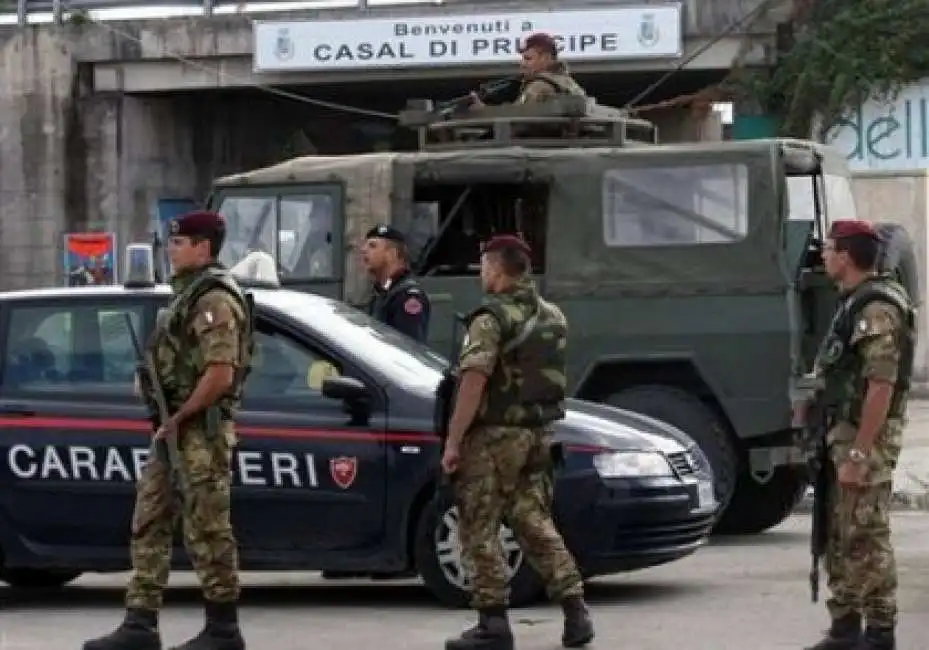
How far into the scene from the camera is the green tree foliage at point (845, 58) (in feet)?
75.2

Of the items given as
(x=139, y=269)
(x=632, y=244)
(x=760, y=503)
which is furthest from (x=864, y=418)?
(x=760, y=503)

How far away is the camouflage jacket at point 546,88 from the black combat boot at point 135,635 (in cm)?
594

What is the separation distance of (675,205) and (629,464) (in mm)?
3409

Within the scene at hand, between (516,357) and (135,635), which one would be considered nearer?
(135,635)

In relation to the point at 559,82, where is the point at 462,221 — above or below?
below

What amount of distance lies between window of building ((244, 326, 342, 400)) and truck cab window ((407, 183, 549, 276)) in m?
3.34

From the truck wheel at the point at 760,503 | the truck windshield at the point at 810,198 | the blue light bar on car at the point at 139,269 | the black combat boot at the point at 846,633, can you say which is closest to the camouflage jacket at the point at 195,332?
the blue light bar on car at the point at 139,269

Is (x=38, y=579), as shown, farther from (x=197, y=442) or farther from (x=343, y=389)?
(x=197, y=442)

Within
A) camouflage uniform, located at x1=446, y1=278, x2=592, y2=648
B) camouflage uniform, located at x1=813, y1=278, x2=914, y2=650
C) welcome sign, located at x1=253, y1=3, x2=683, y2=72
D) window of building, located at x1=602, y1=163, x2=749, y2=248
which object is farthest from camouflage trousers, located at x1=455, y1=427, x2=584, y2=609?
welcome sign, located at x1=253, y1=3, x2=683, y2=72

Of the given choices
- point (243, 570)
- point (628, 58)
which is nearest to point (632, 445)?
point (243, 570)

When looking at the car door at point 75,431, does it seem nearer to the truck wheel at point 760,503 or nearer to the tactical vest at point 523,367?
the tactical vest at point 523,367

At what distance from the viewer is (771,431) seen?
12484mm

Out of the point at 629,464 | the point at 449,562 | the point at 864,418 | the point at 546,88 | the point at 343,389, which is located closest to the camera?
the point at 864,418

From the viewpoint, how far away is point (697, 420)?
12.5m
